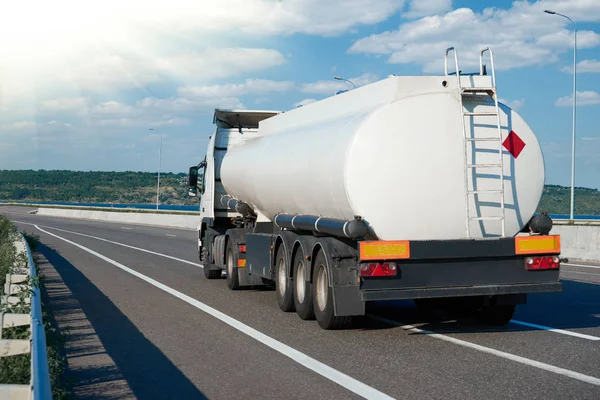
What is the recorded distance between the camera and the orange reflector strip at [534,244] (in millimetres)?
10648

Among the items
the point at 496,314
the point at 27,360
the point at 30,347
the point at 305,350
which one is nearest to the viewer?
the point at 30,347

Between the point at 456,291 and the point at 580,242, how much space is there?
16559mm

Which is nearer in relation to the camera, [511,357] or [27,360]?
[27,360]

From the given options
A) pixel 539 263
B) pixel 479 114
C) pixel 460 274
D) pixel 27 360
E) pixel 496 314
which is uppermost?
pixel 479 114

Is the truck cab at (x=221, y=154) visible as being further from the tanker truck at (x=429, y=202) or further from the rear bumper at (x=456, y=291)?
the rear bumper at (x=456, y=291)

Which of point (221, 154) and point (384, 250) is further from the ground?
point (221, 154)

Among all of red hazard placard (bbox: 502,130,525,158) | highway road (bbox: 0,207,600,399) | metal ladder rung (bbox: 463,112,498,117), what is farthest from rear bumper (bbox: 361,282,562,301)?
metal ladder rung (bbox: 463,112,498,117)

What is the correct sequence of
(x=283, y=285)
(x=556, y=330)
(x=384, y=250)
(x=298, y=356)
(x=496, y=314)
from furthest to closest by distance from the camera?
(x=283, y=285) < (x=496, y=314) < (x=556, y=330) < (x=384, y=250) < (x=298, y=356)

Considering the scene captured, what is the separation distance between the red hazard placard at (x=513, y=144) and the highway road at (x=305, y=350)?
2375 mm

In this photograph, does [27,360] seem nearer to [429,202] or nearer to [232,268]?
[429,202]

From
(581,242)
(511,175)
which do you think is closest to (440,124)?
(511,175)

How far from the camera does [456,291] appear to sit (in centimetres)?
1045

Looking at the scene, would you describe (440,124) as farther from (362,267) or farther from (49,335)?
(49,335)

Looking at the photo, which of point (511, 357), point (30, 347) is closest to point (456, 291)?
point (511, 357)
